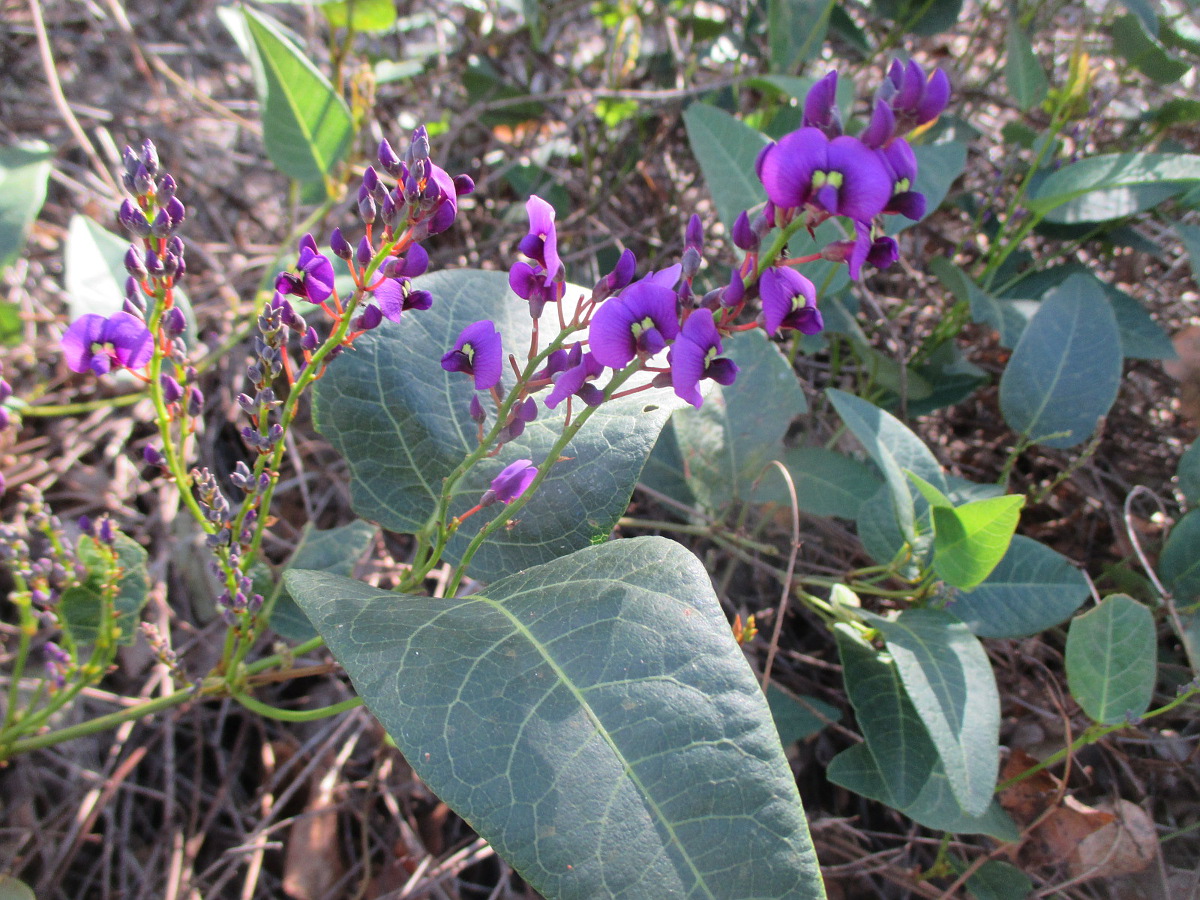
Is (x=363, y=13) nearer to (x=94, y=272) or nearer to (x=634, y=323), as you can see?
(x=94, y=272)

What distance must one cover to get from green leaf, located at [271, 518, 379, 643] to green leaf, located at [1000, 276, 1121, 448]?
4.11ft

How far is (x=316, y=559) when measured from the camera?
1.29 meters

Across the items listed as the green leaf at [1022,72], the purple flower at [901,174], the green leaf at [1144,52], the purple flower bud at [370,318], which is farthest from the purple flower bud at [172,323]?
the green leaf at [1144,52]

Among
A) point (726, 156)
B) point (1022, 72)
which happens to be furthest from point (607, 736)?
point (1022, 72)

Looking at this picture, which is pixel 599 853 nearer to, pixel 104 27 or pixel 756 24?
pixel 756 24

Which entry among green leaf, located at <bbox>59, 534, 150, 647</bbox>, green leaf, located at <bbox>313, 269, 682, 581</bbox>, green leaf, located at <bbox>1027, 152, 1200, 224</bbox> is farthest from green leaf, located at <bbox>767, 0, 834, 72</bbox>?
green leaf, located at <bbox>59, 534, 150, 647</bbox>

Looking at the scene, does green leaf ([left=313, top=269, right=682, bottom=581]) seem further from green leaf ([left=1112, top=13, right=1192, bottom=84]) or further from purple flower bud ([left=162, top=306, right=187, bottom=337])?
green leaf ([left=1112, top=13, right=1192, bottom=84])

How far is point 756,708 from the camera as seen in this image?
70 cm

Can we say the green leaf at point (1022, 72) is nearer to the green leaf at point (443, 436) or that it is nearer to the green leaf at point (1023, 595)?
the green leaf at point (1023, 595)

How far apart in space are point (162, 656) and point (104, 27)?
265 cm

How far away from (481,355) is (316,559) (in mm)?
594

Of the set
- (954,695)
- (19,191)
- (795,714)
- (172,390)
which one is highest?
(19,191)

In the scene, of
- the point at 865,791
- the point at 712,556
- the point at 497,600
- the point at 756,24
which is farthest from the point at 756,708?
the point at 756,24

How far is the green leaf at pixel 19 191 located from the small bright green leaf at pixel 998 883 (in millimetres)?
1991
